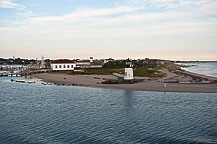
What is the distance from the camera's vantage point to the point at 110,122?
1902 centimetres

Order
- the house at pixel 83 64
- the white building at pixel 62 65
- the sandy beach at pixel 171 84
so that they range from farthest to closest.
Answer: the house at pixel 83 64
the white building at pixel 62 65
the sandy beach at pixel 171 84

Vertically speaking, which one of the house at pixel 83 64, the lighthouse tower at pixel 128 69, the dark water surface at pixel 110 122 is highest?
the house at pixel 83 64

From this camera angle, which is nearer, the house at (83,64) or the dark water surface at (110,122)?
the dark water surface at (110,122)

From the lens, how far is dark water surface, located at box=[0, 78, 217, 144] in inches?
604

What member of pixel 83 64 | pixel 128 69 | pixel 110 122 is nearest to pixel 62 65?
pixel 83 64

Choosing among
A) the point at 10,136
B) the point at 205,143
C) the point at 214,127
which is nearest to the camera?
the point at 205,143

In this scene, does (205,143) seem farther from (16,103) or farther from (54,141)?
(16,103)

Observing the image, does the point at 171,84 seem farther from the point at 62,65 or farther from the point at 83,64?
the point at 83,64

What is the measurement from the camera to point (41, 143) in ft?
47.9

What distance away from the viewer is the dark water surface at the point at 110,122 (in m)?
15.3

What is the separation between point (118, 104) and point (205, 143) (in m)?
13.7

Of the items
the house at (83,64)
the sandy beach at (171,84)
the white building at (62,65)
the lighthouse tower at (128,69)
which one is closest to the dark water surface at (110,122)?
the sandy beach at (171,84)

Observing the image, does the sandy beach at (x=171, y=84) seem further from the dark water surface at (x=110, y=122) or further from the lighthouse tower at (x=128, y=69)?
the dark water surface at (x=110, y=122)

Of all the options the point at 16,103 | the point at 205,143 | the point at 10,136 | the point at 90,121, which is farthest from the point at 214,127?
the point at 16,103
